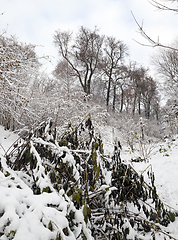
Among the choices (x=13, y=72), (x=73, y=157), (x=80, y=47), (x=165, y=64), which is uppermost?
(x=80, y=47)

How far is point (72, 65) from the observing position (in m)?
14.9

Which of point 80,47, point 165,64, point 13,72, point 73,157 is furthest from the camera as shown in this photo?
point 165,64

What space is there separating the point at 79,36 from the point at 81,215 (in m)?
16.8

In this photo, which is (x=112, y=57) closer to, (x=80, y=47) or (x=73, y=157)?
(x=80, y=47)

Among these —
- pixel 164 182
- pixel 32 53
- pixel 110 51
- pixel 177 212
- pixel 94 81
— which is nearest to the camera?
pixel 177 212

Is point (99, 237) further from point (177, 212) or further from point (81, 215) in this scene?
point (177, 212)

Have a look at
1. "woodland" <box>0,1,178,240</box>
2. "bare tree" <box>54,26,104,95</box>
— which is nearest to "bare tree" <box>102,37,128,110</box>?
"woodland" <box>0,1,178,240</box>

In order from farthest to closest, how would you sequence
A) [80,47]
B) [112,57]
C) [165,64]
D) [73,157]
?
[112,57], [165,64], [80,47], [73,157]

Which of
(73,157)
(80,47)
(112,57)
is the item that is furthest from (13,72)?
(112,57)

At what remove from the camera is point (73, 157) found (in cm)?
162

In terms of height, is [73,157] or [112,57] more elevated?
[112,57]

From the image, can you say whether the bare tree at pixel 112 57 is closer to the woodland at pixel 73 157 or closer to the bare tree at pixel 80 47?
the woodland at pixel 73 157

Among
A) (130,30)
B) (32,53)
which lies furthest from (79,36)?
(130,30)

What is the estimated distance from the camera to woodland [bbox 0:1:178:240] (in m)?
1.08
